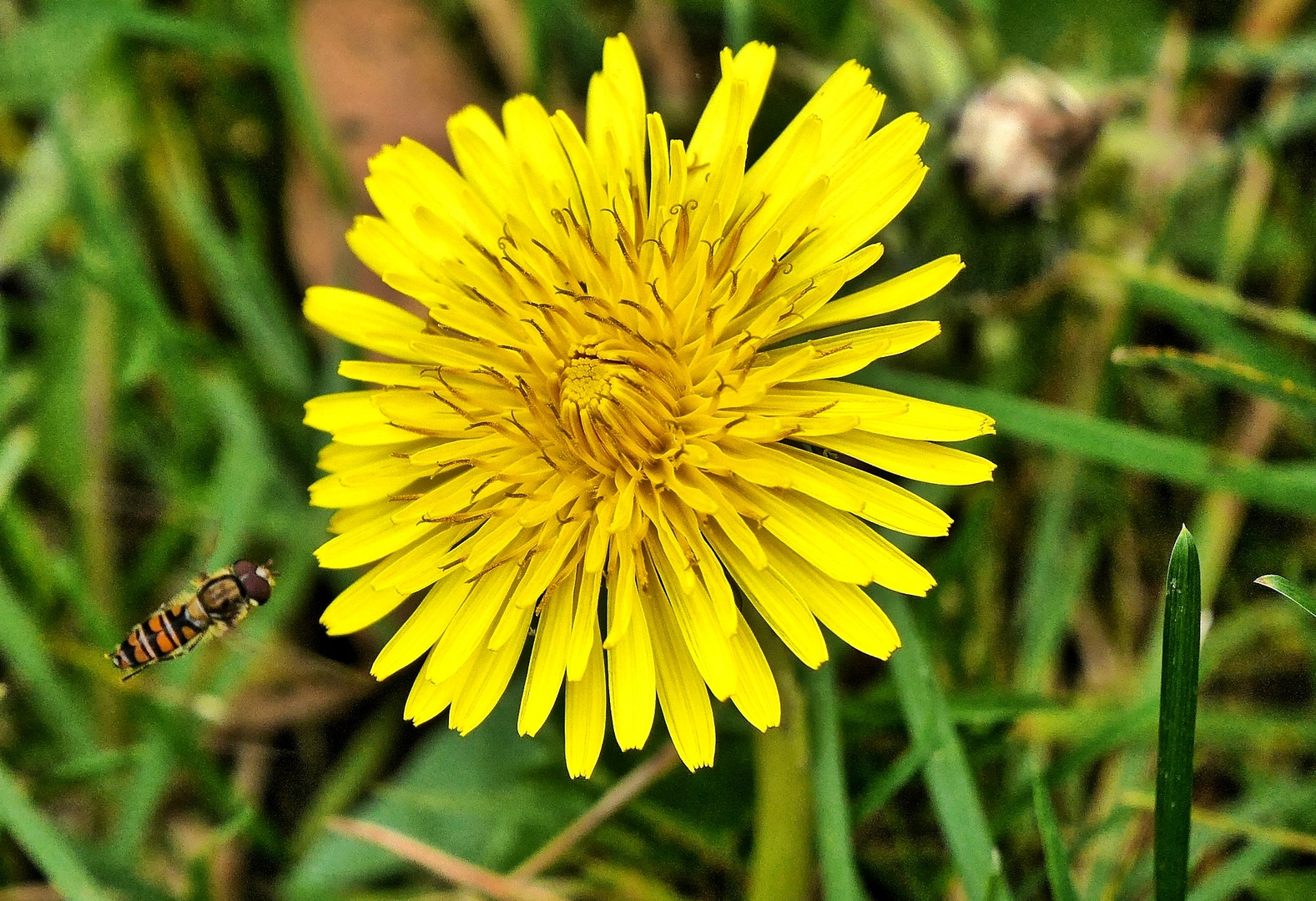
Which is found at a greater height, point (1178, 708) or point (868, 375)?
point (868, 375)

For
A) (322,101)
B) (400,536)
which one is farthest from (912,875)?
(322,101)

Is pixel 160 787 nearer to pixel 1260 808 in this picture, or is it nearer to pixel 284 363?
pixel 284 363

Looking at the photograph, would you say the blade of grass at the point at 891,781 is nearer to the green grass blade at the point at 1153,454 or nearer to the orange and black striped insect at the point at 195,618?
the green grass blade at the point at 1153,454

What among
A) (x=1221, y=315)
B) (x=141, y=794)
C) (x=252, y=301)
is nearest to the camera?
(x=1221, y=315)

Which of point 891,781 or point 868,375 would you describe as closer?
point 891,781

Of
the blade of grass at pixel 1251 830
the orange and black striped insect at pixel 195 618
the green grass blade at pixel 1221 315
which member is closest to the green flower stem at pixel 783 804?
the blade of grass at pixel 1251 830

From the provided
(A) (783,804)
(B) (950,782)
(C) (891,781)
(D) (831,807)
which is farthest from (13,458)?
(B) (950,782)

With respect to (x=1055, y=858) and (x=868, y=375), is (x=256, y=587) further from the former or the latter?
(x=1055, y=858)
